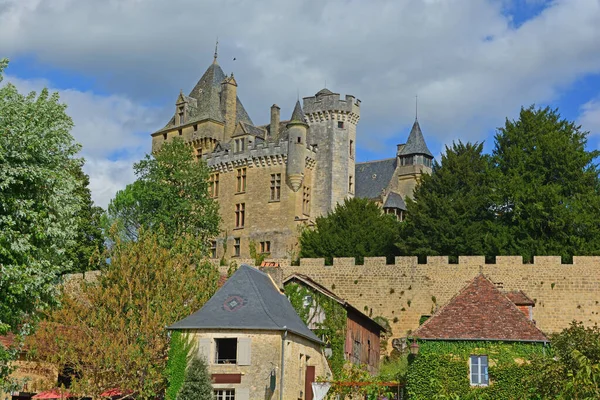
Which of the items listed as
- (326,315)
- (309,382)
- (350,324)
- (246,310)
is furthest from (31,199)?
(350,324)

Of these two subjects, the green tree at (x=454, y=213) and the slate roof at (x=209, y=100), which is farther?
Answer: the slate roof at (x=209, y=100)

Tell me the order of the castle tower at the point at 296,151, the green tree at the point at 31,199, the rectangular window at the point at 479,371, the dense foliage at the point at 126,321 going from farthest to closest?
the castle tower at the point at 296,151
the dense foliage at the point at 126,321
the rectangular window at the point at 479,371
the green tree at the point at 31,199

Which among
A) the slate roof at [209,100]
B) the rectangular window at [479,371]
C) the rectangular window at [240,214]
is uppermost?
the slate roof at [209,100]

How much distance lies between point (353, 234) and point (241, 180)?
32.9 feet

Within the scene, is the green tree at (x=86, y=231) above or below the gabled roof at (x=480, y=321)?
above

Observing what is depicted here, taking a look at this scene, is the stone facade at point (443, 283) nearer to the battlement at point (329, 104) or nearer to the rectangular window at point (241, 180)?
the rectangular window at point (241, 180)

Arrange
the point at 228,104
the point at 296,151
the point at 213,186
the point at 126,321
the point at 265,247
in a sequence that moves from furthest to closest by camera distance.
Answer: the point at 228,104, the point at 213,186, the point at 296,151, the point at 265,247, the point at 126,321

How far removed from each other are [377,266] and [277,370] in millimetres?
15279

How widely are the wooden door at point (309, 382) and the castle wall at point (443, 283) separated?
1079 cm

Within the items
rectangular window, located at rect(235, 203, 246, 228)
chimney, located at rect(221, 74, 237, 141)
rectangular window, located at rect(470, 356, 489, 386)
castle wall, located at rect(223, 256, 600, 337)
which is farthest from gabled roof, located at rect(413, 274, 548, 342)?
chimney, located at rect(221, 74, 237, 141)

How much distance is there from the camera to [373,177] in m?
56.7

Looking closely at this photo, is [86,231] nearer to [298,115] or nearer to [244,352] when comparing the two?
[298,115]

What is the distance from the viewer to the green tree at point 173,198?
47.2 meters

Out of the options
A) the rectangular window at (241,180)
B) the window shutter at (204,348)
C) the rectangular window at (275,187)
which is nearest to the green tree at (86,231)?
the rectangular window at (241,180)
